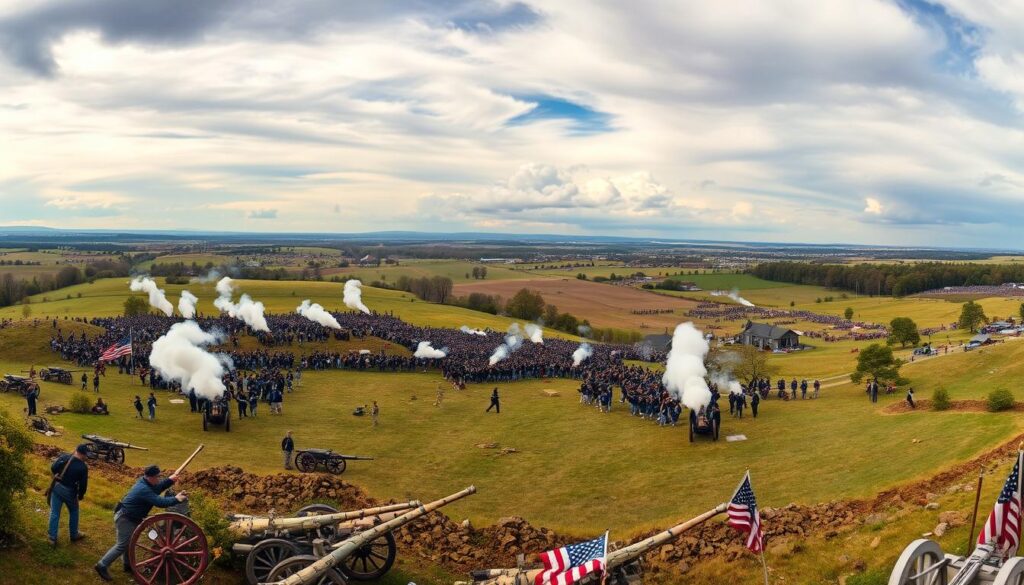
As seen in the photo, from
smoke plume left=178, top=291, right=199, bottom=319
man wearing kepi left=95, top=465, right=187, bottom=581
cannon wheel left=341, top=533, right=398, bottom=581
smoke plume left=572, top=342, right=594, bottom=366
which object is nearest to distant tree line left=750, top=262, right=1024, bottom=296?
smoke plume left=572, top=342, right=594, bottom=366

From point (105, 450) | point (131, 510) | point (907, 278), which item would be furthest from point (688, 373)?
point (907, 278)

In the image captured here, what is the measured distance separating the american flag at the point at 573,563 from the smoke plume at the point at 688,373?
21461 mm

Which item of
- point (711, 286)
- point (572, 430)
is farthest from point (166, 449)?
point (711, 286)

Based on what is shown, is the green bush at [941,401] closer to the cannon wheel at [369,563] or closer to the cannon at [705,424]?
the cannon at [705,424]

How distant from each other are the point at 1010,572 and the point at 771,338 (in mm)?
74828

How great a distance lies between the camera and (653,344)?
80.2 metres

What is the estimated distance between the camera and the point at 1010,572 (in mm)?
9906

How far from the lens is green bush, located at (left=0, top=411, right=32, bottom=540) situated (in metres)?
12.2

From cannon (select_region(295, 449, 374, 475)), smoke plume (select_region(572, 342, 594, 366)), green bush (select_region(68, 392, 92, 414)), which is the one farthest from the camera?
smoke plume (select_region(572, 342, 594, 366))

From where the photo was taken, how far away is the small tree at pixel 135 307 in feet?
259

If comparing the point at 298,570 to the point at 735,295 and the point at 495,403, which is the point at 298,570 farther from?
the point at 735,295

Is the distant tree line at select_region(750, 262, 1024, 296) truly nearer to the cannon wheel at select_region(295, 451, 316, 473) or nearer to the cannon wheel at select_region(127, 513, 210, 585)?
the cannon wheel at select_region(295, 451, 316, 473)

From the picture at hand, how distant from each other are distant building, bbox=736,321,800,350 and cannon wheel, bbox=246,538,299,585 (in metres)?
73.6

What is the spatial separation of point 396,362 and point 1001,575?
48.2 metres
